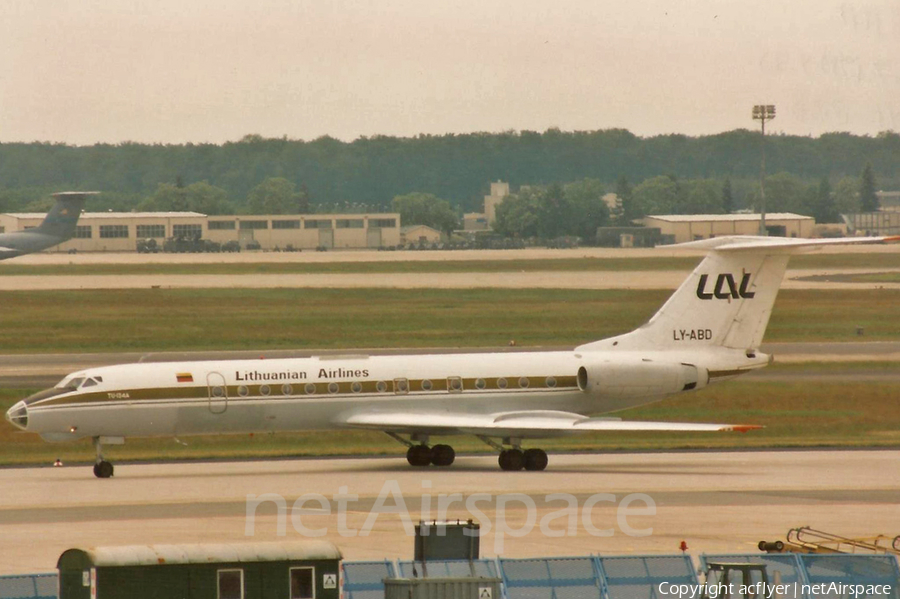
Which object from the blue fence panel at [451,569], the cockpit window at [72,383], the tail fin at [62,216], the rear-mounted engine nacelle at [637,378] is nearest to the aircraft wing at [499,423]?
the rear-mounted engine nacelle at [637,378]

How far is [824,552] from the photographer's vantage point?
2295 cm

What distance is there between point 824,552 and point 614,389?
1454 centimetres

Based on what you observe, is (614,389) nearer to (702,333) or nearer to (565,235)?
(702,333)

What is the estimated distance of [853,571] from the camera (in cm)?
2016

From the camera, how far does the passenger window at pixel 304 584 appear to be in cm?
1795

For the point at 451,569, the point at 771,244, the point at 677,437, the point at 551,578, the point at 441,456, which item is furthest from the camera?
the point at 677,437

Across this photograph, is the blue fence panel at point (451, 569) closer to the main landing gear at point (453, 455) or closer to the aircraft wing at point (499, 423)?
the aircraft wing at point (499, 423)

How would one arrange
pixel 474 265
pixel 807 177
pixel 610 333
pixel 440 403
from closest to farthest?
pixel 440 403 < pixel 610 333 < pixel 474 265 < pixel 807 177

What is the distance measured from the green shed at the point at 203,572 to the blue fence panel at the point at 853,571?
651cm

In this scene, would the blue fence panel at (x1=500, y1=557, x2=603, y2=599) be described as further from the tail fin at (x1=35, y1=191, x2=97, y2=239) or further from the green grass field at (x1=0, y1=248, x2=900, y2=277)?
the tail fin at (x1=35, y1=191, x2=97, y2=239)

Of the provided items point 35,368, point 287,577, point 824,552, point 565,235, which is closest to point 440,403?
point 824,552

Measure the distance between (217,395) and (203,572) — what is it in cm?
1849

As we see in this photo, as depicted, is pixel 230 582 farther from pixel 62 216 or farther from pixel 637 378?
pixel 62 216

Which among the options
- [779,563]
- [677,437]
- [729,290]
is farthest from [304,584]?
[677,437]
